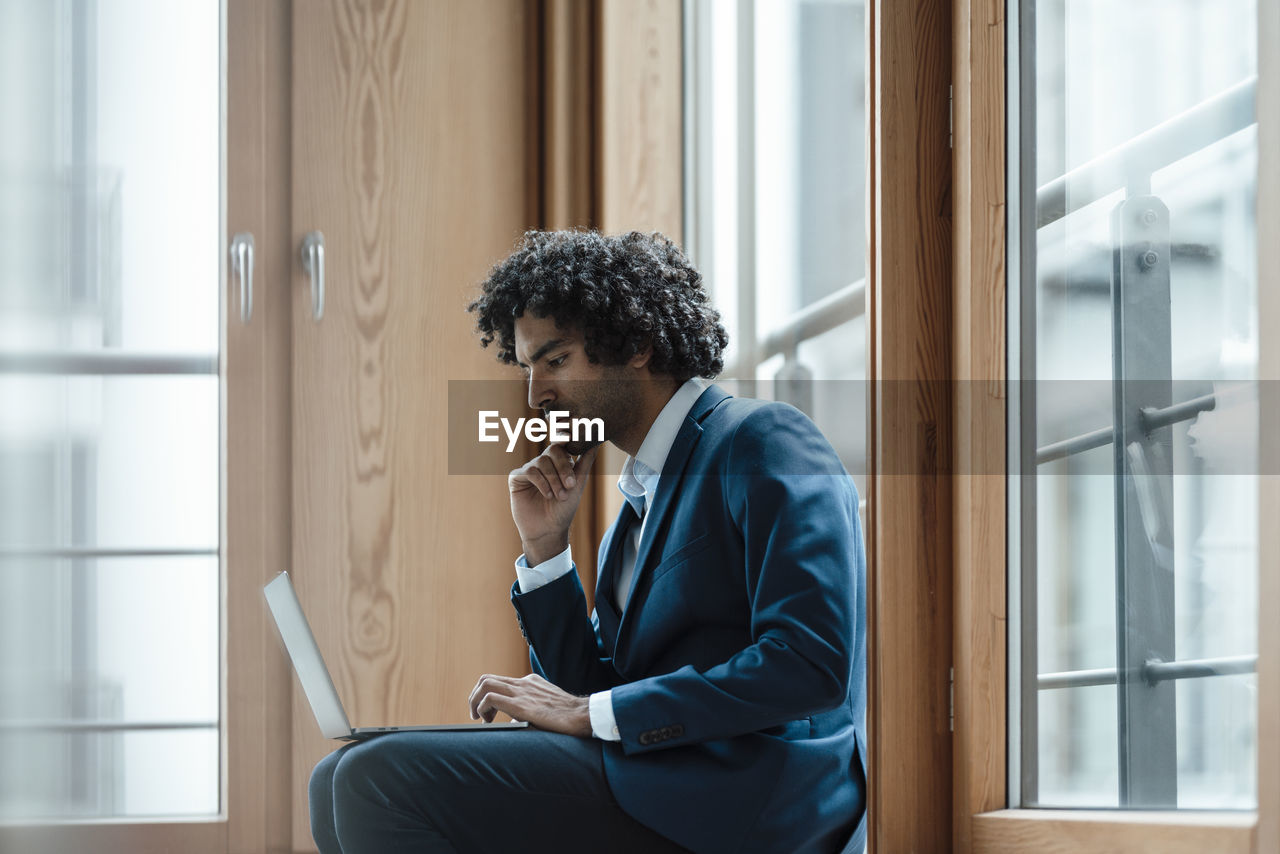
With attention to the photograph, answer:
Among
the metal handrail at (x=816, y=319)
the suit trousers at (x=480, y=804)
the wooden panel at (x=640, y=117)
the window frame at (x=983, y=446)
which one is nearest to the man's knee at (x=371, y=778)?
the suit trousers at (x=480, y=804)

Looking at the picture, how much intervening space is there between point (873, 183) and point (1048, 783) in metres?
0.62

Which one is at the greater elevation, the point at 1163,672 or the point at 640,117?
the point at 640,117

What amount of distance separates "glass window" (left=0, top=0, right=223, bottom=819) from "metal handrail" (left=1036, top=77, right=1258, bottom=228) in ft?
4.74

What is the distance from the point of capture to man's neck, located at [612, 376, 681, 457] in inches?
57.5

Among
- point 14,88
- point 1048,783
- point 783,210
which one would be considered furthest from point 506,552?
point 1048,783

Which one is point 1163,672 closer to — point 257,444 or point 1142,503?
point 1142,503

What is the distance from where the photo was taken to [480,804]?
3.91 feet

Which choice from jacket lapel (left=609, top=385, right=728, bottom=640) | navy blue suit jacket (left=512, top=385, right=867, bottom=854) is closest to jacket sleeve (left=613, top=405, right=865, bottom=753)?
navy blue suit jacket (left=512, top=385, right=867, bottom=854)

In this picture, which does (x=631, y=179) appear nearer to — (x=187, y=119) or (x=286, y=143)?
(x=286, y=143)

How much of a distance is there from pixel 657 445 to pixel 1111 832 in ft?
1.99

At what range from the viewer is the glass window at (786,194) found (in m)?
1.74

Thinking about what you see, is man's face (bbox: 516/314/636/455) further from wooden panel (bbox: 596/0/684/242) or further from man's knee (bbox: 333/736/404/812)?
wooden panel (bbox: 596/0/684/242)

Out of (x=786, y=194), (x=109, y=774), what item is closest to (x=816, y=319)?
(x=786, y=194)

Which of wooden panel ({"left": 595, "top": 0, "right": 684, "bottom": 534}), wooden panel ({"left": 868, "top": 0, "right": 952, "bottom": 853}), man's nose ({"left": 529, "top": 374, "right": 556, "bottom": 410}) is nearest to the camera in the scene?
wooden panel ({"left": 868, "top": 0, "right": 952, "bottom": 853})
